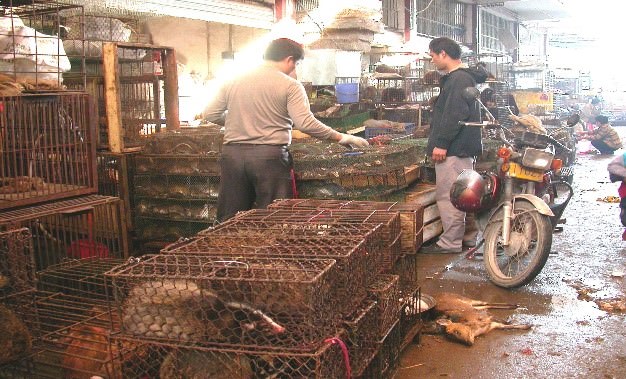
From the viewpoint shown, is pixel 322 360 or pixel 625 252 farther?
pixel 625 252

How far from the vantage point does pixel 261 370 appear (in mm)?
2510

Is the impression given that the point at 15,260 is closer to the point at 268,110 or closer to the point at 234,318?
the point at 234,318

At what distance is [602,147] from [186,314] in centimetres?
1495

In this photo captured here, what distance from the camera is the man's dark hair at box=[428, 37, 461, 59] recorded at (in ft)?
20.0

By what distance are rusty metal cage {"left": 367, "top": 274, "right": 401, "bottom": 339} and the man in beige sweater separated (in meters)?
1.89

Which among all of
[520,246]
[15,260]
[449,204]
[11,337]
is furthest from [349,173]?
[11,337]

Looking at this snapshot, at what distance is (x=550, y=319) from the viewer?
4527 mm

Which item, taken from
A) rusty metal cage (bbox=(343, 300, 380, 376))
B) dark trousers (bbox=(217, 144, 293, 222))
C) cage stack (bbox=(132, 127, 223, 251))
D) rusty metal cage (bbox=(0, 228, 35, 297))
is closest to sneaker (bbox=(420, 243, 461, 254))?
dark trousers (bbox=(217, 144, 293, 222))

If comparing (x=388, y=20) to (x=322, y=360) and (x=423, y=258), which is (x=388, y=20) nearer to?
(x=423, y=258)

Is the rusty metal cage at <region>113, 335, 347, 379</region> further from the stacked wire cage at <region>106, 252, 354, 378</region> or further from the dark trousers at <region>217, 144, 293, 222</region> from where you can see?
the dark trousers at <region>217, 144, 293, 222</region>

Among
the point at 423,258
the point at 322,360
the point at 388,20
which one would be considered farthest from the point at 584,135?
the point at 322,360

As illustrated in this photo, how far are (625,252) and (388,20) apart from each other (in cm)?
952

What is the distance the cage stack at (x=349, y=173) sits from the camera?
573 centimetres

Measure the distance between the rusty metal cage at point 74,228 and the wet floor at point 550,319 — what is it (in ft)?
8.19
